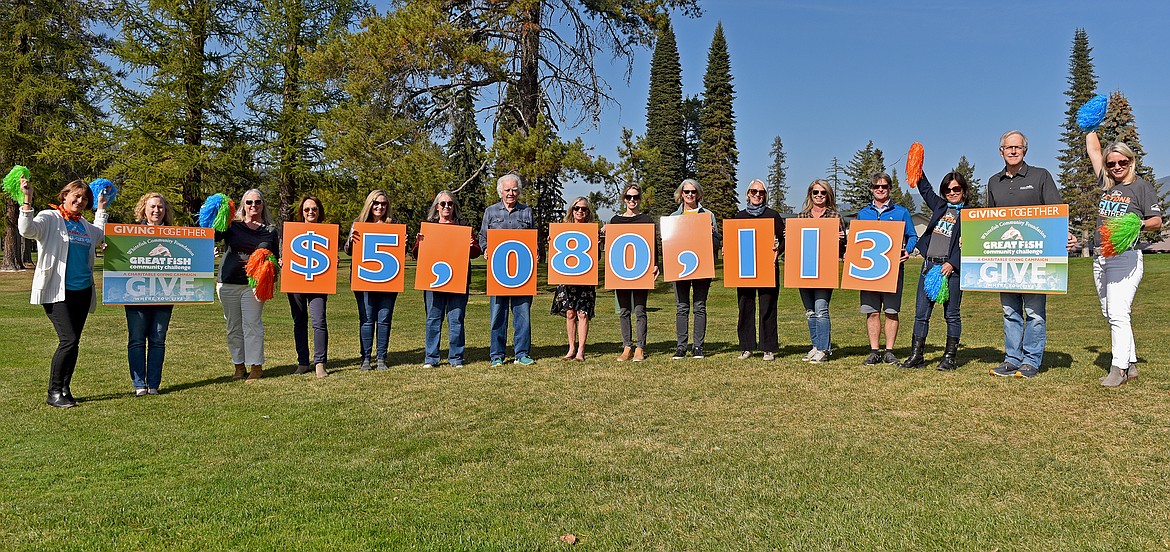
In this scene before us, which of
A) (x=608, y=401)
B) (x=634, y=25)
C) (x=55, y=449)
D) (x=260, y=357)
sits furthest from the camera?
(x=634, y=25)

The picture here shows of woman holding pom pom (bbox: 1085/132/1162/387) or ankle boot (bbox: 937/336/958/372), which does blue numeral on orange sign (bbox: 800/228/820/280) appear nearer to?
ankle boot (bbox: 937/336/958/372)

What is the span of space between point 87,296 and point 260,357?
1.79 m

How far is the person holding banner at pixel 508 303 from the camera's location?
9.09 meters

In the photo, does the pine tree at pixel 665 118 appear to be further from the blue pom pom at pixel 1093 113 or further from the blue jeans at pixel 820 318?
the blue pom pom at pixel 1093 113

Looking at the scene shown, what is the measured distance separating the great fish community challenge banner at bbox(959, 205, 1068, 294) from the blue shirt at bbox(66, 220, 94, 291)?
325 inches

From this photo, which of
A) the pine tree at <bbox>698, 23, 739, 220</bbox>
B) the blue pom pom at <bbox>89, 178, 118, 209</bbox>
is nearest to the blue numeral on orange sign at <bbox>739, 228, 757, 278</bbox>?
the blue pom pom at <bbox>89, 178, 118, 209</bbox>

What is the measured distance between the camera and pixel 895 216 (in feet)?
27.9

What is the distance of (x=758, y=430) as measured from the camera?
563 centimetres

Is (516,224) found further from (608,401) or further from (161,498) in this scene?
(161,498)

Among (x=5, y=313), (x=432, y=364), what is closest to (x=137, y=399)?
(x=432, y=364)

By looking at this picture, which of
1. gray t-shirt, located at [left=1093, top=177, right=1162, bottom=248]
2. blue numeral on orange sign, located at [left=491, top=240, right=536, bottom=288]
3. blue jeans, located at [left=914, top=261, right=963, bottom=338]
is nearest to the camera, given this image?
gray t-shirt, located at [left=1093, top=177, right=1162, bottom=248]

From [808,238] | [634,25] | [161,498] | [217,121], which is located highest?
[634,25]

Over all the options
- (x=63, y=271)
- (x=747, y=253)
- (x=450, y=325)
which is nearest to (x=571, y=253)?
(x=450, y=325)

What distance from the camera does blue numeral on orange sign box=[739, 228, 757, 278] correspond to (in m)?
8.80
